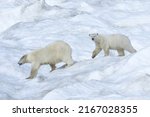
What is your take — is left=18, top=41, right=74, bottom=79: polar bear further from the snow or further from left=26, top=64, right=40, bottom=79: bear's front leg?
the snow

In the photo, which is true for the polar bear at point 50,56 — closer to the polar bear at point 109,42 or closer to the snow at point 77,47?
the snow at point 77,47

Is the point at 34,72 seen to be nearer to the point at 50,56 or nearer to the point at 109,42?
the point at 50,56

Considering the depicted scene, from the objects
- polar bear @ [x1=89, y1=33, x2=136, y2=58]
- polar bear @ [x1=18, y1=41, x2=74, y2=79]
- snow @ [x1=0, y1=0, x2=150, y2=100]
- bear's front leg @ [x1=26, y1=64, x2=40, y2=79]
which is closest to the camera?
snow @ [x1=0, y1=0, x2=150, y2=100]

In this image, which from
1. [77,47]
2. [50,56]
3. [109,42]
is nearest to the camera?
[50,56]

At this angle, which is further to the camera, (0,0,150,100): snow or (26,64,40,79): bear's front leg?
(26,64,40,79): bear's front leg

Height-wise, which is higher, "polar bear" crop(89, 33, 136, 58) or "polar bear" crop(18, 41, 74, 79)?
"polar bear" crop(18, 41, 74, 79)

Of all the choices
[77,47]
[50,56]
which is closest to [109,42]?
[50,56]

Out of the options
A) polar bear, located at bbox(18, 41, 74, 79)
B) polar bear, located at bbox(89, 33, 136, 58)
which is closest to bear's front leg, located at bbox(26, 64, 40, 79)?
polar bear, located at bbox(18, 41, 74, 79)

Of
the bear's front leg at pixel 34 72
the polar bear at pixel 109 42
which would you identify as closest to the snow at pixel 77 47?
the bear's front leg at pixel 34 72

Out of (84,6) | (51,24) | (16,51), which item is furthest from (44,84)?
(84,6)

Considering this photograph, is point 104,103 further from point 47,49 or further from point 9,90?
point 47,49
